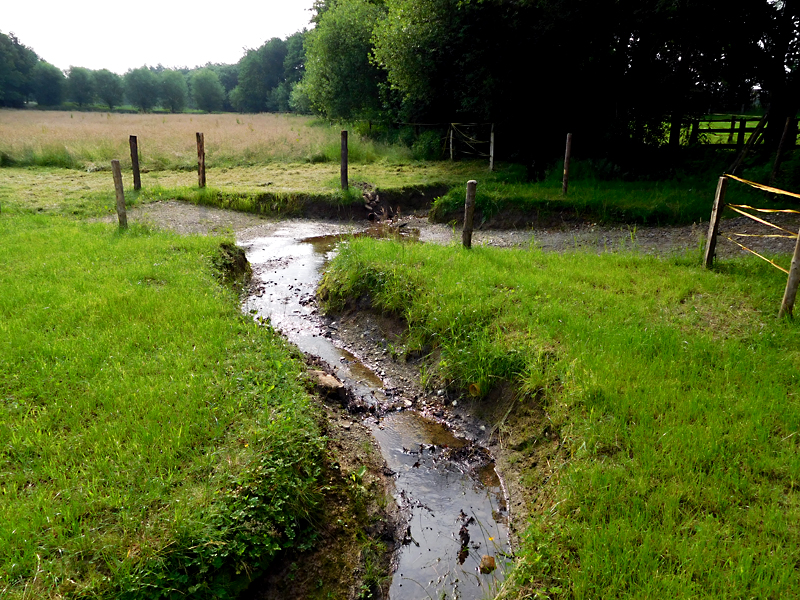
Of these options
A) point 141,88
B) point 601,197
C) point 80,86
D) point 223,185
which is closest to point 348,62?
point 223,185

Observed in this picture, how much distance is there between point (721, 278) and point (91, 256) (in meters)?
9.60

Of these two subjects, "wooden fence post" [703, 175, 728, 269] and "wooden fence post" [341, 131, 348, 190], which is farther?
"wooden fence post" [341, 131, 348, 190]

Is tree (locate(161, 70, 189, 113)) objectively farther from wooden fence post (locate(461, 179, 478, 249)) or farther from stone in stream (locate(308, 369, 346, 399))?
stone in stream (locate(308, 369, 346, 399))

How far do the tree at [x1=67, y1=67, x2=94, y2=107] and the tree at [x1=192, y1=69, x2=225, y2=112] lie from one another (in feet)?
46.9

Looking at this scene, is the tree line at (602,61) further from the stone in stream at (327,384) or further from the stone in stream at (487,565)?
the stone in stream at (487,565)

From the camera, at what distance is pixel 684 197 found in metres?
12.6

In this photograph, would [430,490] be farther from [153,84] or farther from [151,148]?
[153,84]

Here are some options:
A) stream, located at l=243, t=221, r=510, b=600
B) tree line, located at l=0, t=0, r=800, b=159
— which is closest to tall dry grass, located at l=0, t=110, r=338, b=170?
tree line, located at l=0, t=0, r=800, b=159

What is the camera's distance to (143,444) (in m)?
4.04

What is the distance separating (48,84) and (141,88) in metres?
12.1

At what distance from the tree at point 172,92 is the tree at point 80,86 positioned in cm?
980

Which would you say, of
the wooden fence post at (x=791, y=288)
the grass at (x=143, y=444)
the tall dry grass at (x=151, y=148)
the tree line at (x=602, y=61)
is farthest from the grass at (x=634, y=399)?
the tall dry grass at (x=151, y=148)

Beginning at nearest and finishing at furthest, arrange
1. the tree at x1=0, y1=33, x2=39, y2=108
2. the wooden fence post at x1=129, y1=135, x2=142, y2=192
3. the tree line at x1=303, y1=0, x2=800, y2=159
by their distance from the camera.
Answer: the tree line at x1=303, y1=0, x2=800, y2=159 → the wooden fence post at x1=129, y1=135, x2=142, y2=192 → the tree at x1=0, y1=33, x2=39, y2=108

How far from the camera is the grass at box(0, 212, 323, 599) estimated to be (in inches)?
123
